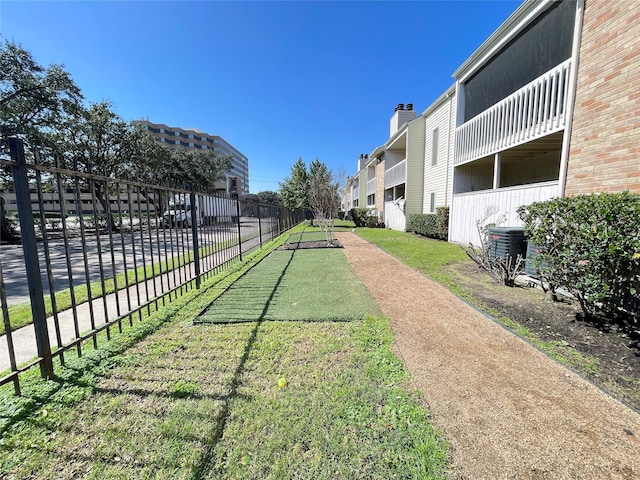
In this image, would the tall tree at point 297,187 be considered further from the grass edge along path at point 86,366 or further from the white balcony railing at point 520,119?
the grass edge along path at point 86,366

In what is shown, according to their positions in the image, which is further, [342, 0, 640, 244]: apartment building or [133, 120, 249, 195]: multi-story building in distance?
[133, 120, 249, 195]: multi-story building in distance

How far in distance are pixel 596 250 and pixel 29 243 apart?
19.2 ft

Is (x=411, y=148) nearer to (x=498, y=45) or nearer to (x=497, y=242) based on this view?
(x=498, y=45)

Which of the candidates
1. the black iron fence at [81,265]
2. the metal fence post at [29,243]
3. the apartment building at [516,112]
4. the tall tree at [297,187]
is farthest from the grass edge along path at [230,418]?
the tall tree at [297,187]

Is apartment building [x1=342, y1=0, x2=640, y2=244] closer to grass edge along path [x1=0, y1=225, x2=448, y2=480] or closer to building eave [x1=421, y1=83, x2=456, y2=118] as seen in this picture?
building eave [x1=421, y1=83, x2=456, y2=118]

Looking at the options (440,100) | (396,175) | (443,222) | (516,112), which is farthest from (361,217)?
(516,112)

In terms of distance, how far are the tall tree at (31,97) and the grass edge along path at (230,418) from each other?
56.1 ft

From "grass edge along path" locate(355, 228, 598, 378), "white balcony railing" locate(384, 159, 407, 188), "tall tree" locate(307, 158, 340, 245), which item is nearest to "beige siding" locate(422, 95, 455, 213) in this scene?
"white balcony railing" locate(384, 159, 407, 188)

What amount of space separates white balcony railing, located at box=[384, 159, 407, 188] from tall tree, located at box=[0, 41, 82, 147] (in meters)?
19.7

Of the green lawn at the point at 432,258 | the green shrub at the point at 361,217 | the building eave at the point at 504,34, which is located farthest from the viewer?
the green shrub at the point at 361,217

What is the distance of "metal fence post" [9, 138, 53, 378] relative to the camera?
7.29ft

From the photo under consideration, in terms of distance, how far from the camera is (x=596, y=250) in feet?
11.1

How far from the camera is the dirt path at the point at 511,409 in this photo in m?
1.73

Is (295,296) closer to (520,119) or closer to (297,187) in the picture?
(520,119)
